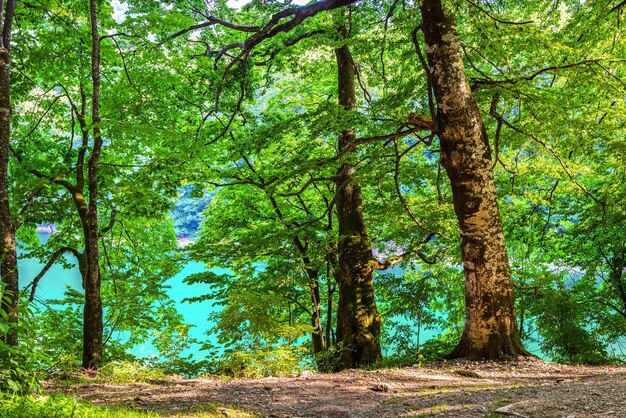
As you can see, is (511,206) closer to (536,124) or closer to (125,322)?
(536,124)

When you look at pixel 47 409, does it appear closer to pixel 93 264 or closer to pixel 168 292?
pixel 93 264

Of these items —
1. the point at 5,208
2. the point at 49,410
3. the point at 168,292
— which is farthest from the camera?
the point at 168,292

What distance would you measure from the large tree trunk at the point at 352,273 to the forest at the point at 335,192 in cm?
4

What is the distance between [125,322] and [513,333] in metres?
9.43

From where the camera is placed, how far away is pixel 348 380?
483cm

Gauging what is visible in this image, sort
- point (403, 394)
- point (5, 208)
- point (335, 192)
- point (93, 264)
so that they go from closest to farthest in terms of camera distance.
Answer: point (403, 394), point (5, 208), point (93, 264), point (335, 192)

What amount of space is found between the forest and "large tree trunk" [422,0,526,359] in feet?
0.08

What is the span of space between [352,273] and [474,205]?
3.61m

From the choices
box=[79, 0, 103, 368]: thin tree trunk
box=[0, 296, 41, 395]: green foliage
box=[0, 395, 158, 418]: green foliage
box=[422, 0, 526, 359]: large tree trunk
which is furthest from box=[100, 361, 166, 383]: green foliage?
box=[422, 0, 526, 359]: large tree trunk

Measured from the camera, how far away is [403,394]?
4039 mm

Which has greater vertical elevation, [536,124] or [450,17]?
[450,17]

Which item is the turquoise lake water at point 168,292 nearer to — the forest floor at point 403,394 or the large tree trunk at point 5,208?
the forest floor at point 403,394

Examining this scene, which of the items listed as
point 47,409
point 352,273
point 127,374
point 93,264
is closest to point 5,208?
point 93,264

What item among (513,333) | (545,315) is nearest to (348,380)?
(513,333)
